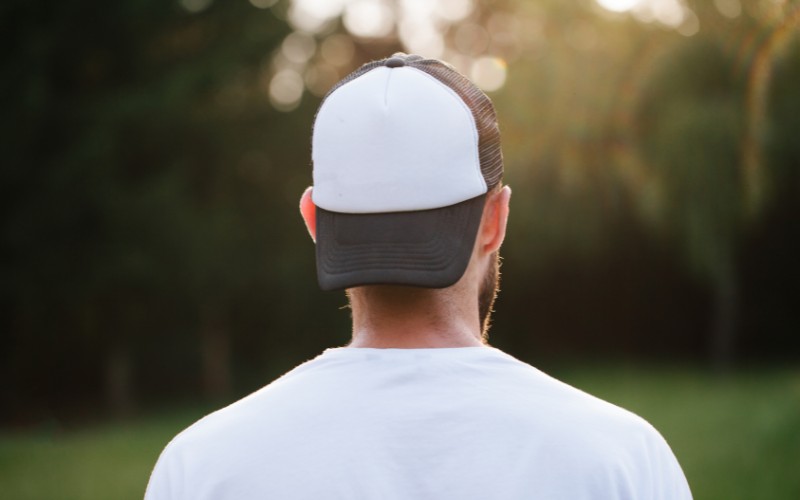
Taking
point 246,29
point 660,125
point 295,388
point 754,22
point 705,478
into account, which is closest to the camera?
point 295,388

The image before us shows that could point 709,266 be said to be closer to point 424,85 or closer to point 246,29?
point 246,29

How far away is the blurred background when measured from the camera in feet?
44.3

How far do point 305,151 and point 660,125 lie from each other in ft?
24.4

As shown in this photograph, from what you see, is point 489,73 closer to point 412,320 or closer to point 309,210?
point 309,210

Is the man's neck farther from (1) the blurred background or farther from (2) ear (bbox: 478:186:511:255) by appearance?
(1) the blurred background

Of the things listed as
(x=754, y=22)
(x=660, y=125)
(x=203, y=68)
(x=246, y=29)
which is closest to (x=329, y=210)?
(x=754, y=22)

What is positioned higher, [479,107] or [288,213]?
[479,107]

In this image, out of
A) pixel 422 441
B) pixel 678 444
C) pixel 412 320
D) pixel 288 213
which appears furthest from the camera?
pixel 288 213

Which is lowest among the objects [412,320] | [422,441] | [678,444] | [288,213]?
[678,444]

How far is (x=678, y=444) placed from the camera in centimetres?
898

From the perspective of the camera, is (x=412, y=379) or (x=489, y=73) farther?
(x=489, y=73)

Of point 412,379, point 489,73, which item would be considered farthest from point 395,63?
point 489,73

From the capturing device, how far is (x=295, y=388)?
4.65 ft

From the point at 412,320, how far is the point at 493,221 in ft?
0.88
